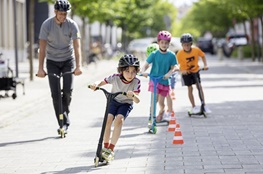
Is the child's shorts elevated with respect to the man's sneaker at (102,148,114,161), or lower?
elevated

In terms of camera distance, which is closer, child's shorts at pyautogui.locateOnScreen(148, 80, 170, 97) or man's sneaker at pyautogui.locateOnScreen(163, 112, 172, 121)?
child's shorts at pyautogui.locateOnScreen(148, 80, 170, 97)

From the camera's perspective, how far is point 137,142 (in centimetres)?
1134

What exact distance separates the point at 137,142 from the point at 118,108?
185 cm

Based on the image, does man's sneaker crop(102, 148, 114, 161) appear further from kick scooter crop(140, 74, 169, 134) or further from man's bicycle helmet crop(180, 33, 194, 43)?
man's bicycle helmet crop(180, 33, 194, 43)

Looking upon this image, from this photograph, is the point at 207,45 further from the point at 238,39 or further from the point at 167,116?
A: the point at 167,116

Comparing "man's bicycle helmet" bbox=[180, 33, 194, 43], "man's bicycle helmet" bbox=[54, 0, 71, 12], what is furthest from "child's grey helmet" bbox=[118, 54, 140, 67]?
"man's bicycle helmet" bbox=[180, 33, 194, 43]

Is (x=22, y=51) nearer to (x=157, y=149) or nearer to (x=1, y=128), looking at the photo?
(x=1, y=128)

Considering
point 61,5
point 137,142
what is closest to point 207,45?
point 61,5

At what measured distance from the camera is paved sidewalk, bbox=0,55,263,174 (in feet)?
29.4

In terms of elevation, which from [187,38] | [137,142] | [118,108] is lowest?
[137,142]

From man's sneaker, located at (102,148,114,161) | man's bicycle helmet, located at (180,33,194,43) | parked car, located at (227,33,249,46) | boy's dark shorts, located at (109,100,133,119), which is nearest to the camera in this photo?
man's sneaker, located at (102,148,114,161)

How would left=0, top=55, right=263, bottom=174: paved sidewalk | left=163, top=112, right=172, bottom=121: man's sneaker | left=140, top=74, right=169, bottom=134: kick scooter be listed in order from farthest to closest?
left=163, top=112, right=172, bottom=121: man's sneaker < left=140, top=74, right=169, bottom=134: kick scooter < left=0, top=55, right=263, bottom=174: paved sidewalk

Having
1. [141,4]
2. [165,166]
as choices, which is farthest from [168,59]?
[141,4]

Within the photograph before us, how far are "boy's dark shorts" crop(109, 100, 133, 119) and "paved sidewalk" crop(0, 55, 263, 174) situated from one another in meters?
0.56
